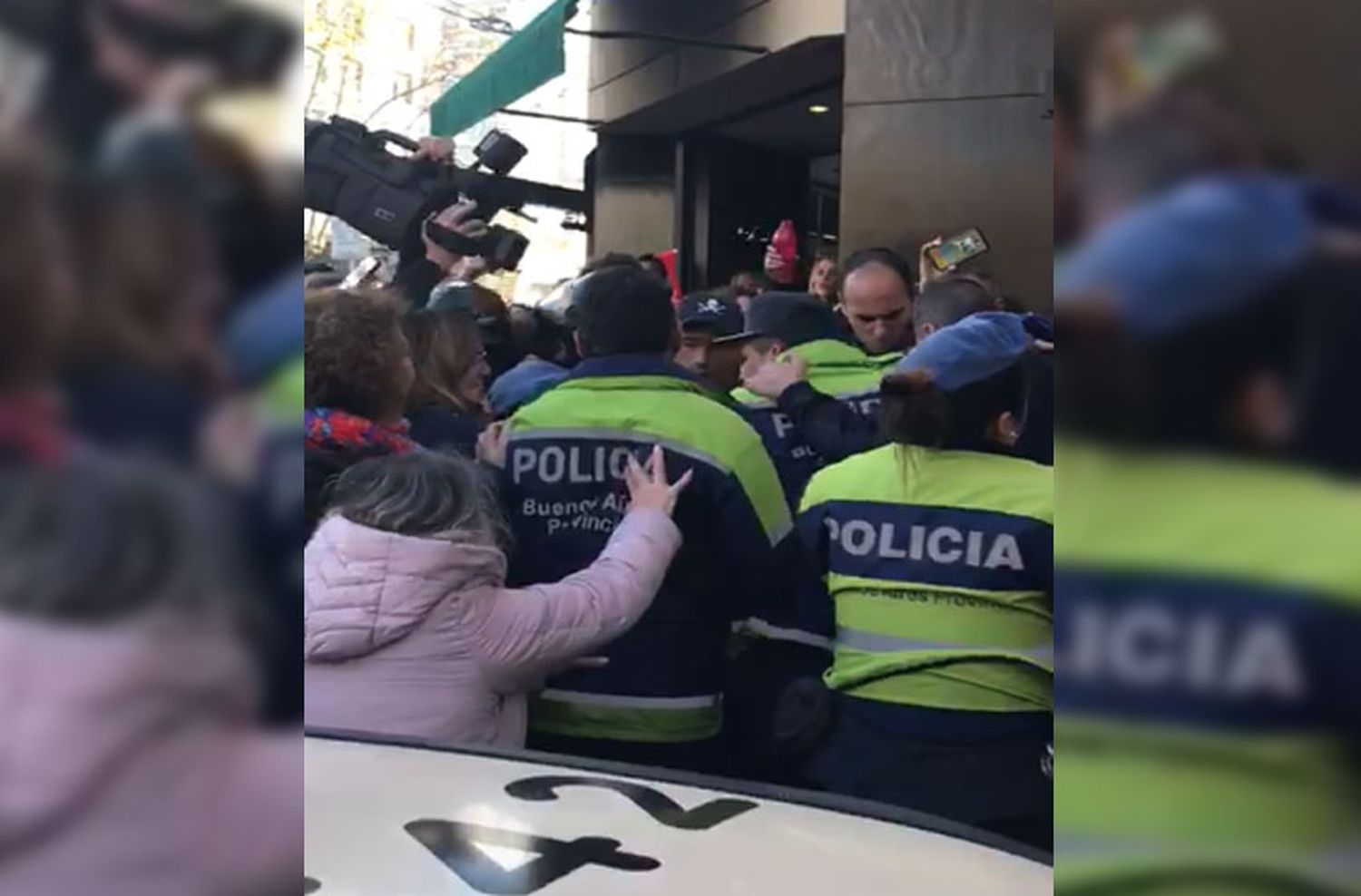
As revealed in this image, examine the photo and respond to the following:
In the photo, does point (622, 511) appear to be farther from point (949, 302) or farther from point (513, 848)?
point (949, 302)

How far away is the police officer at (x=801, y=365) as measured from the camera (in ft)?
12.3

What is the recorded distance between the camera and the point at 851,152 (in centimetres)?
927

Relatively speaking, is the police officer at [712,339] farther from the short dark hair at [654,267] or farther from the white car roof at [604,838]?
the white car roof at [604,838]

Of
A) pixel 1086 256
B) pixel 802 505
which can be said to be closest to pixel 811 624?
pixel 802 505

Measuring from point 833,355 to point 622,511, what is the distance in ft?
3.95

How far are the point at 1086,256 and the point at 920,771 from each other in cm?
198

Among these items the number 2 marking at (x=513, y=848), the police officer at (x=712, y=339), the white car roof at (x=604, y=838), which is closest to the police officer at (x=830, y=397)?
the police officer at (x=712, y=339)

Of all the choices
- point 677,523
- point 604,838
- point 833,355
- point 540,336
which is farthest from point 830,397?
point 604,838

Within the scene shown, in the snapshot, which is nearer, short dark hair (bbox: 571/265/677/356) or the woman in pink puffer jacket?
the woman in pink puffer jacket

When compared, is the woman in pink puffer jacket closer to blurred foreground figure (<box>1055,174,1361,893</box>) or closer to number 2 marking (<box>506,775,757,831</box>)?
number 2 marking (<box>506,775,757,831</box>)

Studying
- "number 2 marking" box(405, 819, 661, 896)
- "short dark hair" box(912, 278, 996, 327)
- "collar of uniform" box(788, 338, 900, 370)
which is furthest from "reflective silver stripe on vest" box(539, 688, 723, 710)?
"short dark hair" box(912, 278, 996, 327)

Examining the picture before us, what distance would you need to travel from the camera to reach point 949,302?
404 centimetres

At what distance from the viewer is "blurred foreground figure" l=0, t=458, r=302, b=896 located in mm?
681

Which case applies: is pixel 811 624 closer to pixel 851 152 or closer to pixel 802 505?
pixel 802 505
